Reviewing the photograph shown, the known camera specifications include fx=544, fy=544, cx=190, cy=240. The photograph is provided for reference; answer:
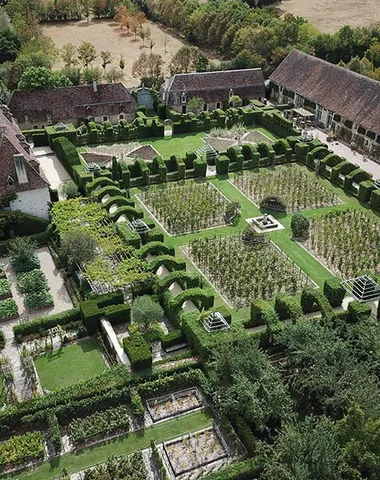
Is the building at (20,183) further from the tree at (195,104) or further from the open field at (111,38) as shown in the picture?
the open field at (111,38)

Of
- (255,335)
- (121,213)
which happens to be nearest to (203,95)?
(121,213)

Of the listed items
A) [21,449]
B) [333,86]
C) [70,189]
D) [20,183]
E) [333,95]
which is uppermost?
[333,86]

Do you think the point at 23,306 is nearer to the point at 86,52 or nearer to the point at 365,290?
the point at 365,290

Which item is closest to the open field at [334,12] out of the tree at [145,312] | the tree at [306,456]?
the tree at [145,312]

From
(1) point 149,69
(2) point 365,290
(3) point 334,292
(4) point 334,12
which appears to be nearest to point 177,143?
(1) point 149,69

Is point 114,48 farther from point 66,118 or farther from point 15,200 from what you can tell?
point 15,200

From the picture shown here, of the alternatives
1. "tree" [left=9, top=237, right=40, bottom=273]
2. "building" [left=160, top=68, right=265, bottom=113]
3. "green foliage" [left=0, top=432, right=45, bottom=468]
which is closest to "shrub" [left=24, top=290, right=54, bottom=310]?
"tree" [left=9, top=237, right=40, bottom=273]

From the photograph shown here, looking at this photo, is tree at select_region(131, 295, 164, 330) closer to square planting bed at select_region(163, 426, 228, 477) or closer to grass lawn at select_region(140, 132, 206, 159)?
square planting bed at select_region(163, 426, 228, 477)
